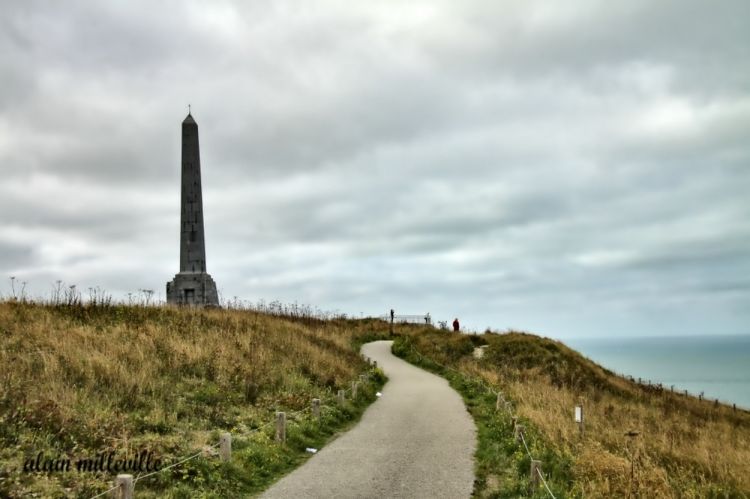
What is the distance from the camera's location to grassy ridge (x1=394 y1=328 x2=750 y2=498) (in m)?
10.5

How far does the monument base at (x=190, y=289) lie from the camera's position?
1371 inches

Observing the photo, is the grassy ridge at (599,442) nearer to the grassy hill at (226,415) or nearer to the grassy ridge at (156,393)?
the grassy hill at (226,415)

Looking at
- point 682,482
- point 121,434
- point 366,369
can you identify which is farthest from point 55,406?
point 366,369

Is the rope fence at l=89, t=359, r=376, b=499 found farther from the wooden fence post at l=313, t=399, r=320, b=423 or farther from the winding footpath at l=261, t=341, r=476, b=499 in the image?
the winding footpath at l=261, t=341, r=476, b=499

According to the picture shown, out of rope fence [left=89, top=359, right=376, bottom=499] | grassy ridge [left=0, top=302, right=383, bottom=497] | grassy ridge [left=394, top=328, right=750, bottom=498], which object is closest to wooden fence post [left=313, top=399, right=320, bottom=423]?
rope fence [left=89, top=359, right=376, bottom=499]

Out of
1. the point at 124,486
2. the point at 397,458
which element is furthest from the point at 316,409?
the point at 124,486

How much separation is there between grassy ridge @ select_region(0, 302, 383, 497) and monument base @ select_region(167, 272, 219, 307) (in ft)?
29.2

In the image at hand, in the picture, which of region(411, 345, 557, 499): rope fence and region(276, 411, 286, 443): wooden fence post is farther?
region(276, 411, 286, 443): wooden fence post

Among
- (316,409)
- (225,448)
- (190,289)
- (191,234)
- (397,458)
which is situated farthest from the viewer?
(191,234)

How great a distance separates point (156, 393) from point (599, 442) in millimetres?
11067

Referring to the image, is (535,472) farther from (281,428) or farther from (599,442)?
(281,428)

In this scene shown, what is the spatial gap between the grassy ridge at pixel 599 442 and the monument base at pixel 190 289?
14.1 metres

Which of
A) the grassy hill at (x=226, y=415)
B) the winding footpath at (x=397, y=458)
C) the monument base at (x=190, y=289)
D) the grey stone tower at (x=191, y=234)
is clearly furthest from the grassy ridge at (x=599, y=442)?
the grey stone tower at (x=191, y=234)

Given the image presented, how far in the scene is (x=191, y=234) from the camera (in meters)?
35.1
